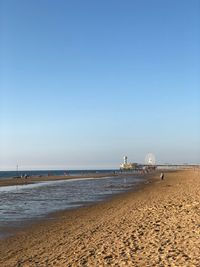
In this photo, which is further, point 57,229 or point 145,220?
point 57,229

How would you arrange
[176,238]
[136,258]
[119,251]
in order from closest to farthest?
1. [136,258]
2. [119,251]
3. [176,238]

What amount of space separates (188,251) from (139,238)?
2813mm

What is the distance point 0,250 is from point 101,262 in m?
5.30

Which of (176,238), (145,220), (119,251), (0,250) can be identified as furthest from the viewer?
(145,220)

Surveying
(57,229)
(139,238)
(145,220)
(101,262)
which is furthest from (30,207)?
(101,262)

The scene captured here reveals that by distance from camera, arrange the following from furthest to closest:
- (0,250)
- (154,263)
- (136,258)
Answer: (0,250) < (136,258) < (154,263)

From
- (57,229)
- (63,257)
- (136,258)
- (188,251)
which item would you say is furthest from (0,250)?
(188,251)

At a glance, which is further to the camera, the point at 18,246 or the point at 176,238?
the point at 18,246

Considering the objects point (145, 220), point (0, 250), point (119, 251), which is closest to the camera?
point (119, 251)

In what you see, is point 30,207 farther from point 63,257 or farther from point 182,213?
point 63,257

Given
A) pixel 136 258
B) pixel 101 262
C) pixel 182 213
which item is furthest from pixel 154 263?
pixel 182 213

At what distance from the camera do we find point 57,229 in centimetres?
1881

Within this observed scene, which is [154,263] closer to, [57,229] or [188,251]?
[188,251]

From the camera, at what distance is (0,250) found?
14.5m
